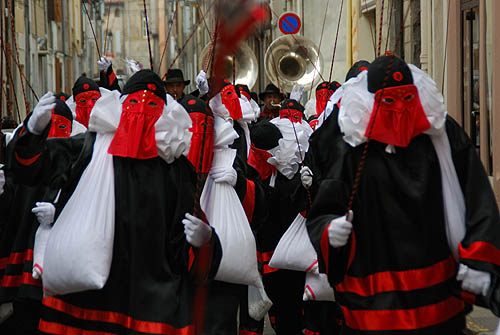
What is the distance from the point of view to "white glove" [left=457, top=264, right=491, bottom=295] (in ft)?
12.3

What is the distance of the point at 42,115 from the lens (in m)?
4.39

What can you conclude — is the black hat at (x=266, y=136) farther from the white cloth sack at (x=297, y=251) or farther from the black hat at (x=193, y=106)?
the black hat at (x=193, y=106)

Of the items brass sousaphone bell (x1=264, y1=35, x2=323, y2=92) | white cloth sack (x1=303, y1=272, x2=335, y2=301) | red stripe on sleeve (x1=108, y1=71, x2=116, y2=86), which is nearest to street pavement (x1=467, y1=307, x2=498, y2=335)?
white cloth sack (x1=303, y1=272, x2=335, y2=301)

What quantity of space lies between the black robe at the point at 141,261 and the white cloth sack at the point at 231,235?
0.55m

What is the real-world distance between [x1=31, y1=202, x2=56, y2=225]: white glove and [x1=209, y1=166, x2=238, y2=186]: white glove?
95 centimetres

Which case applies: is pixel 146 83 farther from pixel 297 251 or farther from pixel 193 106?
pixel 297 251

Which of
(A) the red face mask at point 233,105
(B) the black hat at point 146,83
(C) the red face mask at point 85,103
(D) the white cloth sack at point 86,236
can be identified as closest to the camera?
(D) the white cloth sack at point 86,236

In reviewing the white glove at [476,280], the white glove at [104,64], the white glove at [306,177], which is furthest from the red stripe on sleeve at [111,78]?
the white glove at [476,280]

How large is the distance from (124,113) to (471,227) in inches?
70.5

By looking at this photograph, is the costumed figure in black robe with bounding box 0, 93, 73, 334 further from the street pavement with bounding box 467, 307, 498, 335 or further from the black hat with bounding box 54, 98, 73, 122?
the street pavement with bounding box 467, 307, 498, 335

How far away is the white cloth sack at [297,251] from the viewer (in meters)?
5.53

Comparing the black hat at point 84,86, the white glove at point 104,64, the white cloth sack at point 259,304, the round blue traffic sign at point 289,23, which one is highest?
the round blue traffic sign at point 289,23

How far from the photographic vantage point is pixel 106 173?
436cm

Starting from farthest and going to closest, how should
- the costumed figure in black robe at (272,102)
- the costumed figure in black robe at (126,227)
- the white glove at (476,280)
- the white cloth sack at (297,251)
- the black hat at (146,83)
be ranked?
the costumed figure in black robe at (272,102), the white cloth sack at (297,251), the black hat at (146,83), the costumed figure in black robe at (126,227), the white glove at (476,280)
